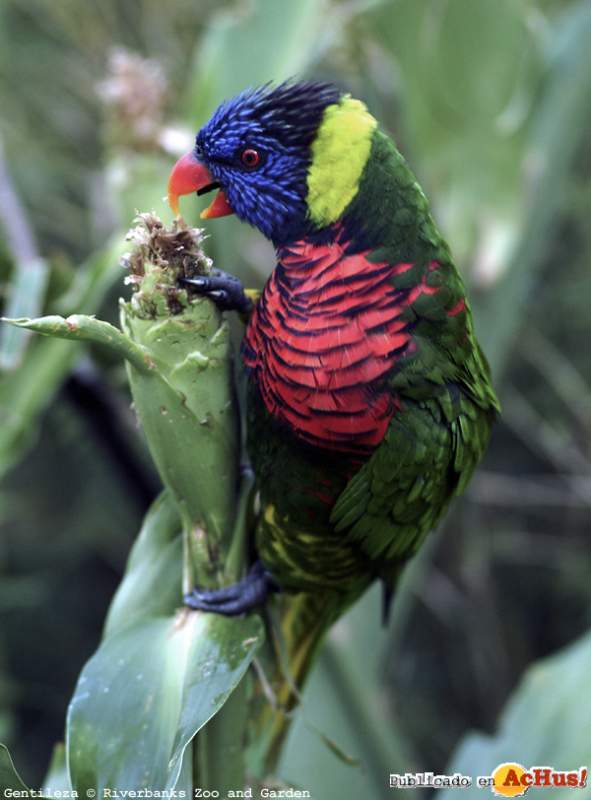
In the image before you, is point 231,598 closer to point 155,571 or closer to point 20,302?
point 155,571

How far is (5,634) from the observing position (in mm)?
2184

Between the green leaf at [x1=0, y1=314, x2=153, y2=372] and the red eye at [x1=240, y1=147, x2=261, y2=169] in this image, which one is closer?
the green leaf at [x1=0, y1=314, x2=153, y2=372]

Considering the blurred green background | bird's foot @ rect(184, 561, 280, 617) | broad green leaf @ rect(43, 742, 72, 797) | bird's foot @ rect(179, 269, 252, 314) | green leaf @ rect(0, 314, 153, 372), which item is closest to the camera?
green leaf @ rect(0, 314, 153, 372)

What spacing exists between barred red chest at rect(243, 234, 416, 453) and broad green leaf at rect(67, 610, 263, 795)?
0.23 m

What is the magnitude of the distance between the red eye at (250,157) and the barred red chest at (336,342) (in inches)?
3.5

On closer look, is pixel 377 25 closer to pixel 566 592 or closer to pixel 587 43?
pixel 587 43

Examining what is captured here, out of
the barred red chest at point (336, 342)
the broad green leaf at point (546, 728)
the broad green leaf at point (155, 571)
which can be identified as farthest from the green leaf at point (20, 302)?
the broad green leaf at point (546, 728)

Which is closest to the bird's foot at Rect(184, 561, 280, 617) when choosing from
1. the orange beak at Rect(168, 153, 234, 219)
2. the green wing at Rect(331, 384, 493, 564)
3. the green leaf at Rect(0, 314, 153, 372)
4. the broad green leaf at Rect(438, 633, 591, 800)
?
the green wing at Rect(331, 384, 493, 564)

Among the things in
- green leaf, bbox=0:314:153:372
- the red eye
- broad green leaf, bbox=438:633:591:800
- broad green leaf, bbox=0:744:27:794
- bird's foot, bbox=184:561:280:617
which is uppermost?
the red eye

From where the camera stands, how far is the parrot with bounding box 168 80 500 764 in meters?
0.69

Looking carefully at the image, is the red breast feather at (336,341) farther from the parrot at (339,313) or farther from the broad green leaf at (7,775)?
the broad green leaf at (7,775)

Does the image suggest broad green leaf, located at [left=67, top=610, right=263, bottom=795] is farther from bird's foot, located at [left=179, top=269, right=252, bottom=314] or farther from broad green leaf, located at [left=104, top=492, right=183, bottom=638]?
bird's foot, located at [left=179, top=269, right=252, bottom=314]

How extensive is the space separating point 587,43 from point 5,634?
207cm

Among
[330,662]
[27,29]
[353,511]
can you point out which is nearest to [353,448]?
[353,511]
